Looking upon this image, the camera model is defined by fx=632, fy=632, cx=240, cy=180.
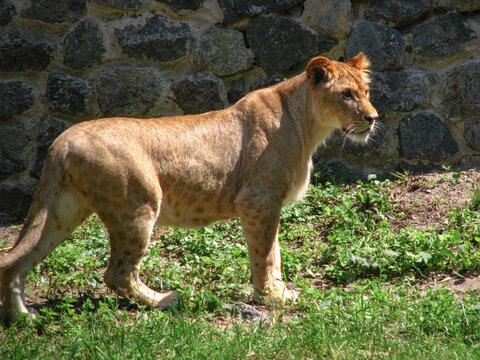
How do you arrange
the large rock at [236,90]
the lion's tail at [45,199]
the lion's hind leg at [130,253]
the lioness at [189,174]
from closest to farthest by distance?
the lion's tail at [45,199], the lioness at [189,174], the lion's hind leg at [130,253], the large rock at [236,90]

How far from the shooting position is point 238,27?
6.68 metres

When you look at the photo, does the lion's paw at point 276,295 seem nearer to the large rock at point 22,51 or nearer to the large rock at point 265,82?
the large rock at point 265,82

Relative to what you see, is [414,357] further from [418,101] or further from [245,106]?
[418,101]

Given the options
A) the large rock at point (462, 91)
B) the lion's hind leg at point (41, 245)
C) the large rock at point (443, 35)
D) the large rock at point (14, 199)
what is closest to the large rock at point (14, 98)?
the large rock at point (14, 199)

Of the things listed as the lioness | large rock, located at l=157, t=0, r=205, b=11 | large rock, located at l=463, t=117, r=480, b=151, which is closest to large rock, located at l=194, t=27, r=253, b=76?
large rock, located at l=157, t=0, r=205, b=11

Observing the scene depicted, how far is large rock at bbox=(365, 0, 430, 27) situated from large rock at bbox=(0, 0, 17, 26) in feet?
12.0

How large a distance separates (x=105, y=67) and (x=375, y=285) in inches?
144

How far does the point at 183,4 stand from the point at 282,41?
43.1 inches

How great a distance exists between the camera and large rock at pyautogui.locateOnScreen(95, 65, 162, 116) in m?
6.55

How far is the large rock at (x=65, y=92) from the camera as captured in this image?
6.50 meters

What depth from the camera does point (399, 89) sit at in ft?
21.6

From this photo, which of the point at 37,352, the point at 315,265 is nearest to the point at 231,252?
the point at 315,265

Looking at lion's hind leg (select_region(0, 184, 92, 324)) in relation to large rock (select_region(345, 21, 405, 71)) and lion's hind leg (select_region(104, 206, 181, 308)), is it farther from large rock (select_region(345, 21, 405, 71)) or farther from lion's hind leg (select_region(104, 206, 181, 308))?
large rock (select_region(345, 21, 405, 71))

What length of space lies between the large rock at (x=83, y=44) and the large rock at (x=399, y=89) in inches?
113
